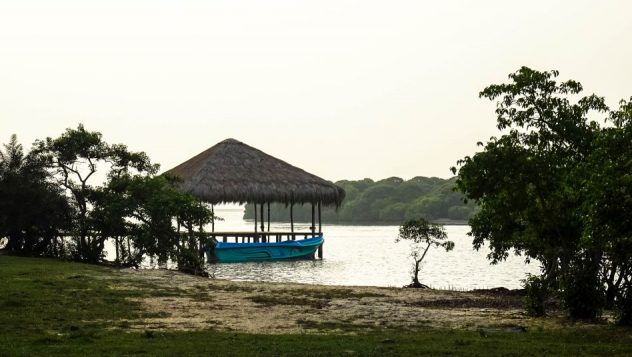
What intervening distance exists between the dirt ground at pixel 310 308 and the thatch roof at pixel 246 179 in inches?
853

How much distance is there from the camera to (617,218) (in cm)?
1520

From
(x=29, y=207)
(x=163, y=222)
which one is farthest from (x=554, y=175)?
(x=29, y=207)

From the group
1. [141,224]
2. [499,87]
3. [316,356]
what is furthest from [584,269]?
[141,224]

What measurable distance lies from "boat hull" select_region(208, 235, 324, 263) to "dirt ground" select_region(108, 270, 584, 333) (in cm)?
2081

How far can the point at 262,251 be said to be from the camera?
50.8 meters

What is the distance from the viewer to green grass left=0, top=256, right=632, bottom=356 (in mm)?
12758

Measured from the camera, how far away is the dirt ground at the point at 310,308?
16625 millimetres

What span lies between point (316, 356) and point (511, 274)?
38074 millimetres

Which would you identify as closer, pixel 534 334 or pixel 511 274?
pixel 534 334

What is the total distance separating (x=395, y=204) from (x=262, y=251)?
95452 millimetres

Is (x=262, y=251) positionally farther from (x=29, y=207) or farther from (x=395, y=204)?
(x=395, y=204)

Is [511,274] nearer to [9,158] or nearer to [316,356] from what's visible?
[9,158]

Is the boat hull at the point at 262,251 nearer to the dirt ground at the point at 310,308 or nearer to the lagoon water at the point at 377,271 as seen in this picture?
the lagoon water at the point at 377,271

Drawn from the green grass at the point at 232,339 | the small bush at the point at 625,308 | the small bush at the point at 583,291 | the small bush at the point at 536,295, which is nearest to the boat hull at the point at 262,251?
the green grass at the point at 232,339
